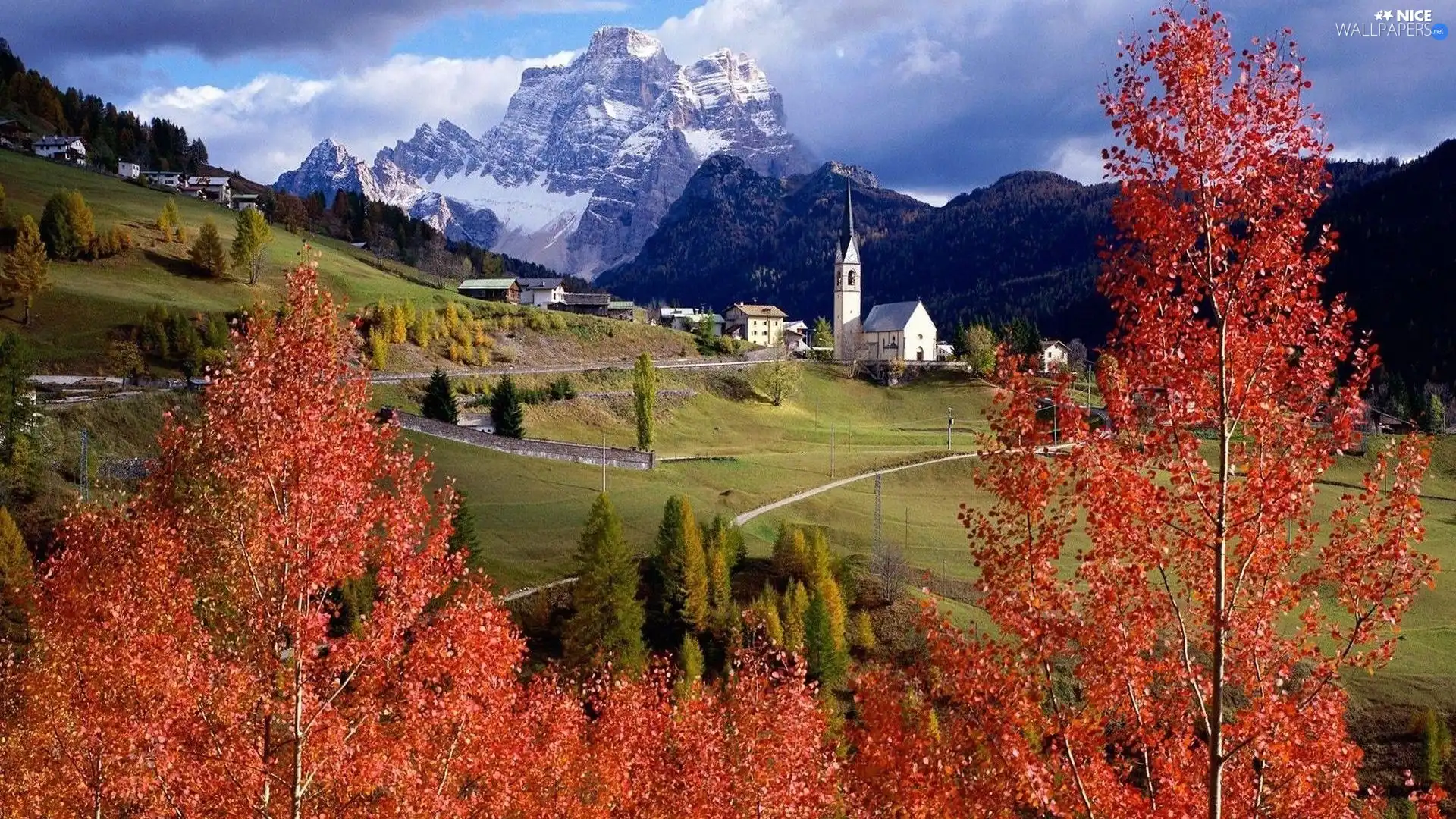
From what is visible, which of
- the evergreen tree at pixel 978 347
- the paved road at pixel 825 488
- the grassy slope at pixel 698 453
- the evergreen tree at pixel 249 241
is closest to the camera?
the grassy slope at pixel 698 453

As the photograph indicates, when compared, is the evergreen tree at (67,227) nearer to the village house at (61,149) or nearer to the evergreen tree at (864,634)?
the village house at (61,149)

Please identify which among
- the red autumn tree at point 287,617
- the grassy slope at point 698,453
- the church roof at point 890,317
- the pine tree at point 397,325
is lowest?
the grassy slope at point 698,453

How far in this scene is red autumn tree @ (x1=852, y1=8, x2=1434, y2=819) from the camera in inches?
451

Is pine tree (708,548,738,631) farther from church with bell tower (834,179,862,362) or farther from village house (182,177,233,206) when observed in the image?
village house (182,177,233,206)

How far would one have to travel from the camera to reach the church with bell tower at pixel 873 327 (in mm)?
178875

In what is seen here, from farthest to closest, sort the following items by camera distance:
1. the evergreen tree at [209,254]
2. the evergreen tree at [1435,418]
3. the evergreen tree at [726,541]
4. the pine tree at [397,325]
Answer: the evergreen tree at [209,254] → the evergreen tree at [1435,418] → the pine tree at [397,325] → the evergreen tree at [726,541]

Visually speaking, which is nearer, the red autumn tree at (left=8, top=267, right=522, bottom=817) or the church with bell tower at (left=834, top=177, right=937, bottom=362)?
the red autumn tree at (left=8, top=267, right=522, bottom=817)

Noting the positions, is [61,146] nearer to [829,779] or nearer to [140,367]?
[140,367]

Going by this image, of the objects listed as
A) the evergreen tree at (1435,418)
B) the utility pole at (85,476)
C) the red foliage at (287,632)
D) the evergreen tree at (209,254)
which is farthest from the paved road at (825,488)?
the evergreen tree at (209,254)

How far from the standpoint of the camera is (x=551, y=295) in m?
196

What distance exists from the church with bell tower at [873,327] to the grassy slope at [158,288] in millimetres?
36391

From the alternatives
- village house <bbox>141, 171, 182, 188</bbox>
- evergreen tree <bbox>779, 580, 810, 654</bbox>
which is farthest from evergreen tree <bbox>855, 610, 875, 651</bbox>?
village house <bbox>141, 171, 182, 188</bbox>

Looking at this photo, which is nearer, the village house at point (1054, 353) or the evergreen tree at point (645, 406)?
the evergreen tree at point (645, 406)

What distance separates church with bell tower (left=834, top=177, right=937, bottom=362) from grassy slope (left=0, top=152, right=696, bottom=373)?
36.4 meters
